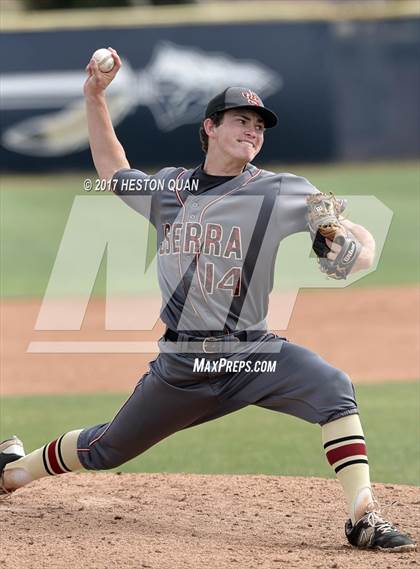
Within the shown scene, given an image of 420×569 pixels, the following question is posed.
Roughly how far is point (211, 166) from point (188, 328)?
846mm

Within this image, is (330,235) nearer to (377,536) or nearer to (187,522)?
(377,536)

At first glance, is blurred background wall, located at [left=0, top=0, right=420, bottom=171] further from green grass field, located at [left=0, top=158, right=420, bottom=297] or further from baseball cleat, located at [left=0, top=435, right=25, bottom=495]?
baseball cleat, located at [left=0, top=435, right=25, bottom=495]

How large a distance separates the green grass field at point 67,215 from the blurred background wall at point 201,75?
0.81m

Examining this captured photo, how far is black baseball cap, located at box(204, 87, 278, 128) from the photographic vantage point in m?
5.41

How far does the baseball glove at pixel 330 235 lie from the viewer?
4.95 m

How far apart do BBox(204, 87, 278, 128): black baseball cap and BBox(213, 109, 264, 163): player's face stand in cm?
4

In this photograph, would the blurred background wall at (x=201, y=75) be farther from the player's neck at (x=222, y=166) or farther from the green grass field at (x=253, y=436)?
the player's neck at (x=222, y=166)

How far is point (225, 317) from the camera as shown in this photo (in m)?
5.42

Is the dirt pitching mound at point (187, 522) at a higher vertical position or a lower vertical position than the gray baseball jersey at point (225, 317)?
lower

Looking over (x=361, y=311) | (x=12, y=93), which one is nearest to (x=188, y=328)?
(x=361, y=311)

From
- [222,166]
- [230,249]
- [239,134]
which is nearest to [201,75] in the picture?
[222,166]

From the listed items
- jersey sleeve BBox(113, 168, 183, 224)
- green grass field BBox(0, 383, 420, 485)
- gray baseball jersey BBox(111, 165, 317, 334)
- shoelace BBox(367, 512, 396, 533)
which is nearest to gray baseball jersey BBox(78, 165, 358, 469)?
gray baseball jersey BBox(111, 165, 317, 334)

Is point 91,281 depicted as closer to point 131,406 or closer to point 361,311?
point 361,311

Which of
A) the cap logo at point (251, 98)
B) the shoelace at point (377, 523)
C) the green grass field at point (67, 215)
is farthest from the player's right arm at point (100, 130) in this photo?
the green grass field at point (67, 215)
